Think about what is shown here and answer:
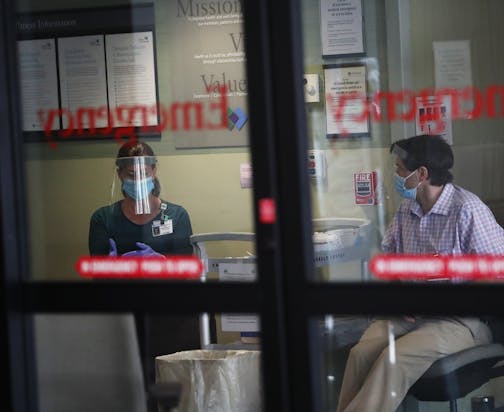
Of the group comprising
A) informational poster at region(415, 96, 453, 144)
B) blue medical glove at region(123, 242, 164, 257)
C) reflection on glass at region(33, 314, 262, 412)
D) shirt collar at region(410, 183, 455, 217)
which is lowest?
reflection on glass at region(33, 314, 262, 412)

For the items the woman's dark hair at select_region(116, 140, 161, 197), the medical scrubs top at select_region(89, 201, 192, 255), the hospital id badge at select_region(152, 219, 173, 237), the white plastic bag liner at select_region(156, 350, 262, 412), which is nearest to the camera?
the woman's dark hair at select_region(116, 140, 161, 197)

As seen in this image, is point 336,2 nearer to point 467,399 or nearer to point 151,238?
point 151,238

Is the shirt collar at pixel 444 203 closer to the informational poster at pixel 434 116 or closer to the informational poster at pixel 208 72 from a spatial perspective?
the informational poster at pixel 434 116

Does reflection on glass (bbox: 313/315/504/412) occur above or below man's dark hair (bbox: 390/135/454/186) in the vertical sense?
below

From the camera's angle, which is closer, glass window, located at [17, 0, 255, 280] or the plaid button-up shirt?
glass window, located at [17, 0, 255, 280]

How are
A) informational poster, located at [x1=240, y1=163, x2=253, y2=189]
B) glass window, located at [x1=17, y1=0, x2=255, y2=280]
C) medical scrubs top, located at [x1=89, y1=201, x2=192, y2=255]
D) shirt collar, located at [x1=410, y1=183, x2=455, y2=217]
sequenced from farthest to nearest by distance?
1. shirt collar, located at [x1=410, y1=183, x2=455, y2=217]
2. medical scrubs top, located at [x1=89, y1=201, x2=192, y2=255]
3. glass window, located at [x1=17, y1=0, x2=255, y2=280]
4. informational poster, located at [x1=240, y1=163, x2=253, y2=189]

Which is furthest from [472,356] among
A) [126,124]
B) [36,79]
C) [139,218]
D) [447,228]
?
[36,79]

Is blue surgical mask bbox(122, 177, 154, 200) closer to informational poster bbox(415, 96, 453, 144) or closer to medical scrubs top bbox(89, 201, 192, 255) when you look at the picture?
medical scrubs top bbox(89, 201, 192, 255)

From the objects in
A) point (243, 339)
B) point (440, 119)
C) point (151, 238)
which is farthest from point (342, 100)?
point (243, 339)

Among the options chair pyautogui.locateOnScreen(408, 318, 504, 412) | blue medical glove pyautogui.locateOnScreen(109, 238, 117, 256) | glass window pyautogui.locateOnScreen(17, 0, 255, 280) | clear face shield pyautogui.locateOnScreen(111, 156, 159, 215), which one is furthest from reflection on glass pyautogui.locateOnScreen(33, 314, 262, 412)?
chair pyautogui.locateOnScreen(408, 318, 504, 412)

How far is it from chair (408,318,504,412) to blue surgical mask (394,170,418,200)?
1.89ft

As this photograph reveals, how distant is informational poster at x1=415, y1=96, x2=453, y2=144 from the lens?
355 centimetres

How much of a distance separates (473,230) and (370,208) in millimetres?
476

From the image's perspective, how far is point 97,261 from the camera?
3461mm
